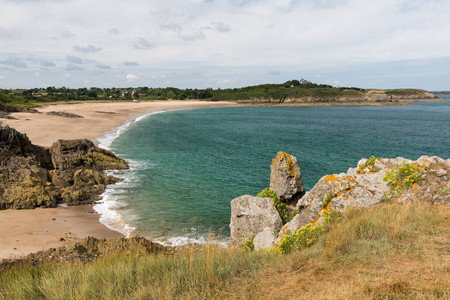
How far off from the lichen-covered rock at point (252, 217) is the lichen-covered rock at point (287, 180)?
1.60 meters

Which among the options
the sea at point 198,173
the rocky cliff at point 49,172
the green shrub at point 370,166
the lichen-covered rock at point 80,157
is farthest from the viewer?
the lichen-covered rock at point 80,157

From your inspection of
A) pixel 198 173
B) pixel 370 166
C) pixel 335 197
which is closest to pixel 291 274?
pixel 335 197

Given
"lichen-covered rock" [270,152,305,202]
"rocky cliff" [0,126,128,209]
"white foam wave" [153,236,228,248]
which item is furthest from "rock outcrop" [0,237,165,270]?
"rocky cliff" [0,126,128,209]

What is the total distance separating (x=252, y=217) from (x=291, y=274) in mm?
6101

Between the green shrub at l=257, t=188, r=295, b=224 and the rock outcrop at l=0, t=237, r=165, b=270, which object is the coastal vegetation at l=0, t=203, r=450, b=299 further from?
the green shrub at l=257, t=188, r=295, b=224

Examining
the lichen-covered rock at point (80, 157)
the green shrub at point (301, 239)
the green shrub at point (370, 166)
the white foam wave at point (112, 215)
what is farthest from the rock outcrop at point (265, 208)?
the lichen-covered rock at point (80, 157)

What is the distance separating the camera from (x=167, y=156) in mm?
35000

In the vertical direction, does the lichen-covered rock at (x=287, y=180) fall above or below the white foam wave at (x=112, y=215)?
above

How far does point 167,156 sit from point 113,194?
49.1 ft

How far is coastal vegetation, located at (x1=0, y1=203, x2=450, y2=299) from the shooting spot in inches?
197

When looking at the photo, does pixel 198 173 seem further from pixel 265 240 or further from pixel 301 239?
pixel 301 239

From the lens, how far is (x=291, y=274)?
19.1 ft

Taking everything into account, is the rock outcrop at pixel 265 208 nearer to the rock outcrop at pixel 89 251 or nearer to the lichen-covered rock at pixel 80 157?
the rock outcrop at pixel 89 251

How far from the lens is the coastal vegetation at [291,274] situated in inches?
197
